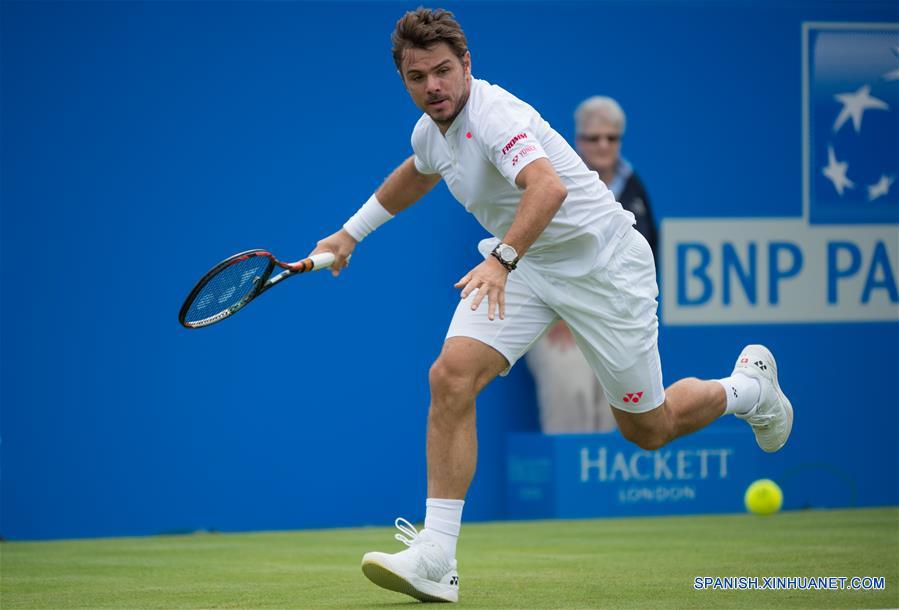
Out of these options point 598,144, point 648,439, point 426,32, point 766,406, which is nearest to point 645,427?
point 648,439

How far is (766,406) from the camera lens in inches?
200

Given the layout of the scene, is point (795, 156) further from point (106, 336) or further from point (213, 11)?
point (106, 336)

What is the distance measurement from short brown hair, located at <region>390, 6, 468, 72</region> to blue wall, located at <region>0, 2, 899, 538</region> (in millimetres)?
3415

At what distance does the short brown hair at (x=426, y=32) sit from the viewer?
4.16 metres

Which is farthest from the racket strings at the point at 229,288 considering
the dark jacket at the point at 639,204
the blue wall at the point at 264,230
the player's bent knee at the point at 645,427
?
the dark jacket at the point at 639,204

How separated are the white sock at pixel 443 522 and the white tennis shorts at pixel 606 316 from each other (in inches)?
18.0

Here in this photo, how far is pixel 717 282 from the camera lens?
8.39 metres

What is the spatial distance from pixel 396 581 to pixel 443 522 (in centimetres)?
23

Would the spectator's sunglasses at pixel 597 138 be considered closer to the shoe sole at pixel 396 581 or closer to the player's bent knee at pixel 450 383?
the player's bent knee at pixel 450 383

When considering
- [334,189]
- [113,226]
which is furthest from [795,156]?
[113,226]

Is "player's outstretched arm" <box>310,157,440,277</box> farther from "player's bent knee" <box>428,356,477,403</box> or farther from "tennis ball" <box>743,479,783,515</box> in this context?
"tennis ball" <box>743,479,783,515</box>

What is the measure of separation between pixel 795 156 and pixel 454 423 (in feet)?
16.2

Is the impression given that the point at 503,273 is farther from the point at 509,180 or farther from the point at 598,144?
the point at 598,144

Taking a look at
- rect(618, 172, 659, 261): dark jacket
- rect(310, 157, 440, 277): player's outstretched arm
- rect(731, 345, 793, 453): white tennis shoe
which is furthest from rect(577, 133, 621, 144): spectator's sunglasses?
rect(310, 157, 440, 277): player's outstretched arm
